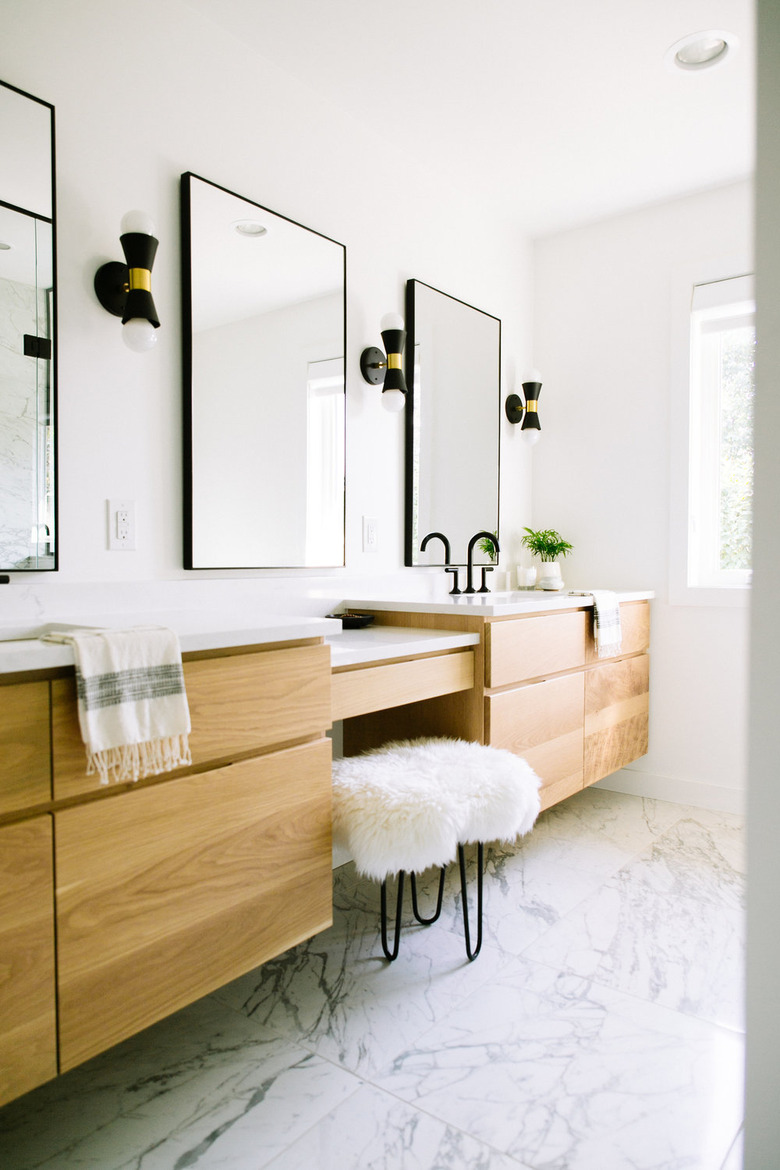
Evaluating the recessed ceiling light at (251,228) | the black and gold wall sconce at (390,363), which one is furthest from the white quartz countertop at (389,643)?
the recessed ceiling light at (251,228)

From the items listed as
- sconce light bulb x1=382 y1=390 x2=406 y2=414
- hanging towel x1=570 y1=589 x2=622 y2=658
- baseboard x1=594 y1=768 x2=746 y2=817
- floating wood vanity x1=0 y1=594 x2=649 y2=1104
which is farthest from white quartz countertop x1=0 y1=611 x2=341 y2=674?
baseboard x1=594 y1=768 x2=746 y2=817

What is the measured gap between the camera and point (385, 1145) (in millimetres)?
1222

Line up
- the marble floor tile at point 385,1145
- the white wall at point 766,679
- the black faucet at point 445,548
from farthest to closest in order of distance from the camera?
the black faucet at point 445,548, the marble floor tile at point 385,1145, the white wall at point 766,679

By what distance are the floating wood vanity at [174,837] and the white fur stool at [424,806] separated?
9 cm

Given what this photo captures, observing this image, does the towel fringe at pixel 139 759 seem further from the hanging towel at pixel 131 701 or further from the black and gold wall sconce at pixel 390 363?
the black and gold wall sconce at pixel 390 363

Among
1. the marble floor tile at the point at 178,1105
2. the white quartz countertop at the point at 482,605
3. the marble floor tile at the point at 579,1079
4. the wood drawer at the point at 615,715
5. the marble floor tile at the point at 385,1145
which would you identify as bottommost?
the marble floor tile at the point at 178,1105

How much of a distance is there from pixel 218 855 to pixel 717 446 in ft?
8.59

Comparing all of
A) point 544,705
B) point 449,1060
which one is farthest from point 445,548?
point 449,1060

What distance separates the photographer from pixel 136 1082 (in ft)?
4.50

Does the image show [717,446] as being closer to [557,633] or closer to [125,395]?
[557,633]

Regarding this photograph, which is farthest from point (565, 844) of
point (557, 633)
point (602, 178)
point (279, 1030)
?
point (602, 178)

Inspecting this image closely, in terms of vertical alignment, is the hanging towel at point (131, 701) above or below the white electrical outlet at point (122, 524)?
below

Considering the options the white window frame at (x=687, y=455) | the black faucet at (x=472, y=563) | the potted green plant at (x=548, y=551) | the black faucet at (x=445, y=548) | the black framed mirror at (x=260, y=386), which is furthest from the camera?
the potted green plant at (x=548, y=551)

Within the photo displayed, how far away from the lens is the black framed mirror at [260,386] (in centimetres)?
191
